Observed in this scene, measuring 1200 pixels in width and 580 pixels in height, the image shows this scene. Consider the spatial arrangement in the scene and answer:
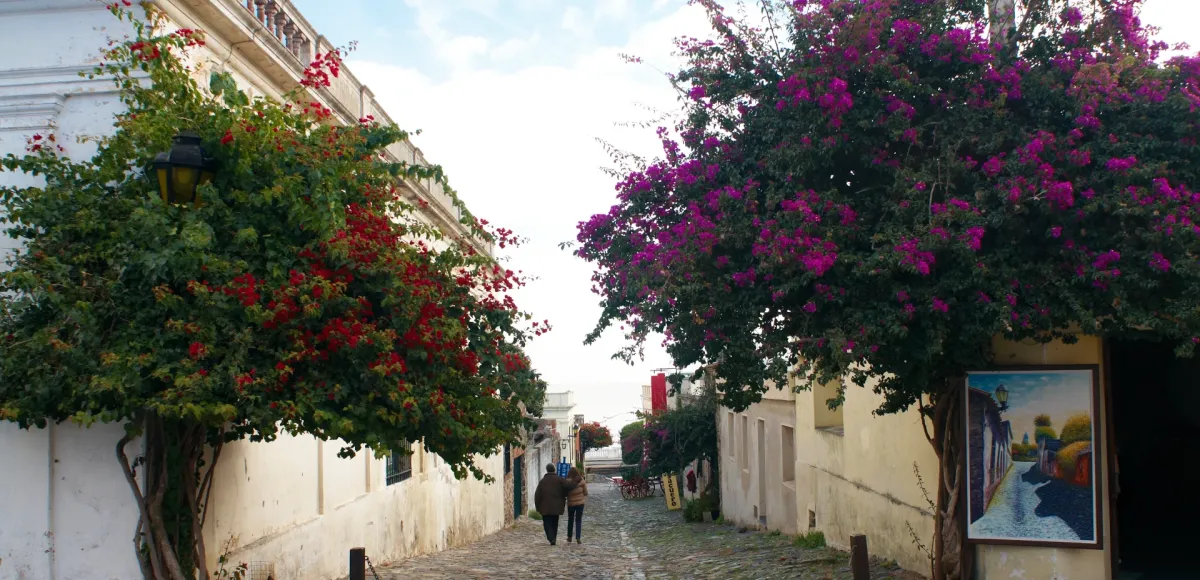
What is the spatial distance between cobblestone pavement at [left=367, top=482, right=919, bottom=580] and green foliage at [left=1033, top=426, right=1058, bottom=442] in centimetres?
221

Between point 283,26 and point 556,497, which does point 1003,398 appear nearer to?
point 283,26

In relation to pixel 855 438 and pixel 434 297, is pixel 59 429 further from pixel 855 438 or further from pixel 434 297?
pixel 855 438

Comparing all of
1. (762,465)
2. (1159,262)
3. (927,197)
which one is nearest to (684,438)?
(762,465)

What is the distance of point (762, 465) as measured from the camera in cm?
1905

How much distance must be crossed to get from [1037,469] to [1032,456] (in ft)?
0.35

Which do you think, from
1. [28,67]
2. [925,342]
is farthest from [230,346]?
[925,342]

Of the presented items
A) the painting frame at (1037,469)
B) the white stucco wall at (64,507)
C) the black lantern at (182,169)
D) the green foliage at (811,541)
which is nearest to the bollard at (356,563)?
the white stucco wall at (64,507)

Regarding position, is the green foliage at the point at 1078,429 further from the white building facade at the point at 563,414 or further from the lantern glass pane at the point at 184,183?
the white building facade at the point at 563,414

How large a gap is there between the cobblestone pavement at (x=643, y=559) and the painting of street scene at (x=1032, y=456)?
5.66 feet

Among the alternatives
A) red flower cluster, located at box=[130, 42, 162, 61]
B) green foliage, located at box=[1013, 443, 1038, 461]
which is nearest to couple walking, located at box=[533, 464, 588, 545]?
green foliage, located at box=[1013, 443, 1038, 461]

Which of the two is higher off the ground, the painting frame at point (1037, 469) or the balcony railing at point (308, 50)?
the balcony railing at point (308, 50)

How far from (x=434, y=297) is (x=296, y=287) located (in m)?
0.88

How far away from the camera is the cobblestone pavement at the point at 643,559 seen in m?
11.5

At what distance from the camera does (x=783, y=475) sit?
17.3 meters
